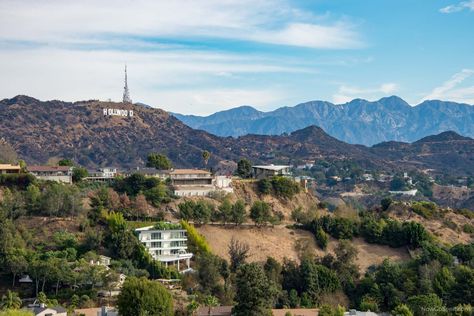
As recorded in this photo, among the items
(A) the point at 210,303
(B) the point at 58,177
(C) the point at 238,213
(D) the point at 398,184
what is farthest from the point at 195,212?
(D) the point at 398,184

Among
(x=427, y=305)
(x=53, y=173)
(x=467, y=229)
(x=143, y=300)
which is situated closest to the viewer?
(x=143, y=300)

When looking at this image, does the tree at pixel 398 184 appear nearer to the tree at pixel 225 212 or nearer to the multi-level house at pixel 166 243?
the tree at pixel 225 212

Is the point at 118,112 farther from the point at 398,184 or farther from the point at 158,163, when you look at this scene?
the point at 158,163

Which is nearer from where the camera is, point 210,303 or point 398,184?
point 210,303

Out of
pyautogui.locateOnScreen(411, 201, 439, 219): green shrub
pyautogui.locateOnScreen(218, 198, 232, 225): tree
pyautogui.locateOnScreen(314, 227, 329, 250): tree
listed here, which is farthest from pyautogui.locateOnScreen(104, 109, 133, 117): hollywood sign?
pyautogui.locateOnScreen(314, 227, 329, 250): tree

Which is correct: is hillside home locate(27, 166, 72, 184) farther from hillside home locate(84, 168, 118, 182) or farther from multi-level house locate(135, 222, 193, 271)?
multi-level house locate(135, 222, 193, 271)

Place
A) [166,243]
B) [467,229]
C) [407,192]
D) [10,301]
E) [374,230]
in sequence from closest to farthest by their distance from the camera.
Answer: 1. [10,301]
2. [166,243]
3. [374,230]
4. [467,229]
5. [407,192]

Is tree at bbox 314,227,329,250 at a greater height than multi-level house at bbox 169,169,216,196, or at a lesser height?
lesser
